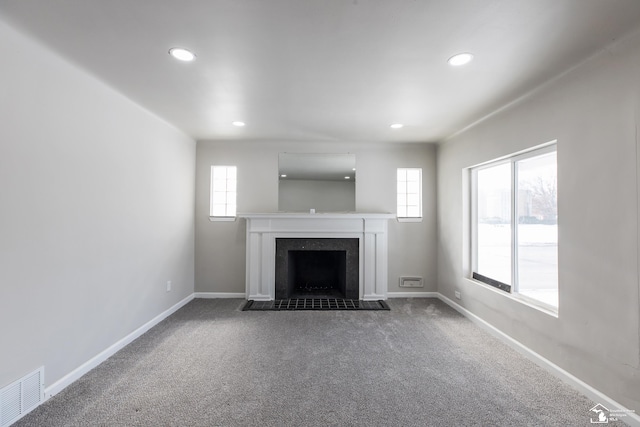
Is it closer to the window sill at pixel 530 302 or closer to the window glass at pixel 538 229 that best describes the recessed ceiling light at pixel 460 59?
the window glass at pixel 538 229

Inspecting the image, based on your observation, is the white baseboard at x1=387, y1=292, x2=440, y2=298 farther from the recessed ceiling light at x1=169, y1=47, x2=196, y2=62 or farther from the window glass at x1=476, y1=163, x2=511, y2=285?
the recessed ceiling light at x1=169, y1=47, x2=196, y2=62

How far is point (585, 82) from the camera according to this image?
2203 millimetres

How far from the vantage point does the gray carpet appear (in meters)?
1.92

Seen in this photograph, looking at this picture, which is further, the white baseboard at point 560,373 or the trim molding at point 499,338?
the trim molding at point 499,338

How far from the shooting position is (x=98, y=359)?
2.57 metres

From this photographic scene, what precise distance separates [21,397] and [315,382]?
6.06 feet

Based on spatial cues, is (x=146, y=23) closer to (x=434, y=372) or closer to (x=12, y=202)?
(x=12, y=202)

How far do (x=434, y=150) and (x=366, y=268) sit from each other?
2.11m

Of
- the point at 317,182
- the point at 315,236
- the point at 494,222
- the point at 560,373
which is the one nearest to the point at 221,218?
the point at 315,236

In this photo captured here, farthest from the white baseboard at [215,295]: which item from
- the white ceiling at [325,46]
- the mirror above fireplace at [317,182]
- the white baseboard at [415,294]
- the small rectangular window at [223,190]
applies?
the white ceiling at [325,46]

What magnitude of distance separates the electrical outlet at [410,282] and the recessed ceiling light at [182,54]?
13.0ft

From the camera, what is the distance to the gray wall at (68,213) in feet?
6.11

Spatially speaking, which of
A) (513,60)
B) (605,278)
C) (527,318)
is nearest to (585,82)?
(513,60)

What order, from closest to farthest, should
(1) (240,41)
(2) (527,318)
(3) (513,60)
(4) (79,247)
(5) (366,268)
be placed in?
(1) (240,41) → (3) (513,60) → (4) (79,247) → (2) (527,318) → (5) (366,268)
